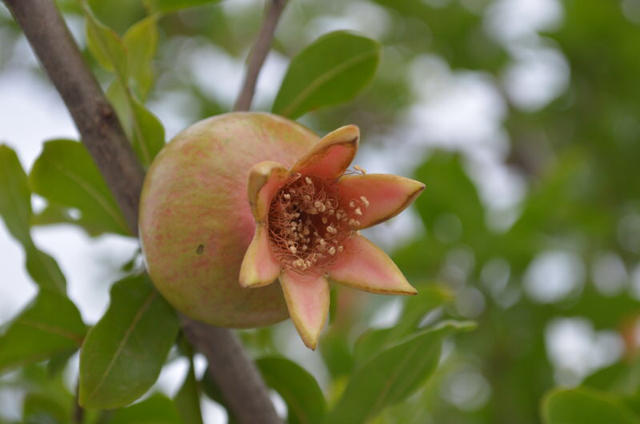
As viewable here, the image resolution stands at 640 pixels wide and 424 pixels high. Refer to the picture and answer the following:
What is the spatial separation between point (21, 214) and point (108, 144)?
0.54ft

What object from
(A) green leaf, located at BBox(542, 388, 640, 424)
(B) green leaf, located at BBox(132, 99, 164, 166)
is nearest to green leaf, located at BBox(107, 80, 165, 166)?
(B) green leaf, located at BBox(132, 99, 164, 166)

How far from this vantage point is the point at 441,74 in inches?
109

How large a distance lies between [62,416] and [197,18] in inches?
65.2

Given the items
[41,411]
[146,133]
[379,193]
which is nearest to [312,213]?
[379,193]

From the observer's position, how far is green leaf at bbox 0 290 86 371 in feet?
2.63

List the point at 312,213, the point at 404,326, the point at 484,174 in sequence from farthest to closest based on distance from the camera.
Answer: the point at 484,174, the point at 404,326, the point at 312,213

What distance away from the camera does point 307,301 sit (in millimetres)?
625

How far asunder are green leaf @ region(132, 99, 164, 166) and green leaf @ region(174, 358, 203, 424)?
0.78ft

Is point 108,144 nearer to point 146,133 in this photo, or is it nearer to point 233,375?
point 146,133

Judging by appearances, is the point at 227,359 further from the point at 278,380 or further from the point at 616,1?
the point at 616,1

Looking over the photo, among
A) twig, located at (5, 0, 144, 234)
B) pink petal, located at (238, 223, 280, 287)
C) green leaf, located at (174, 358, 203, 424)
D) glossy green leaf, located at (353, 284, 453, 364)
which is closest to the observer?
pink petal, located at (238, 223, 280, 287)

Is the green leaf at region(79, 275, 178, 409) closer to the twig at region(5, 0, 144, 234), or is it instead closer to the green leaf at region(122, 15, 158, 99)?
the twig at region(5, 0, 144, 234)

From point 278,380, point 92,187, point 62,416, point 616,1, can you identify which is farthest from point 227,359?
point 616,1

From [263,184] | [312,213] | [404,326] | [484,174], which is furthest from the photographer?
[484,174]
